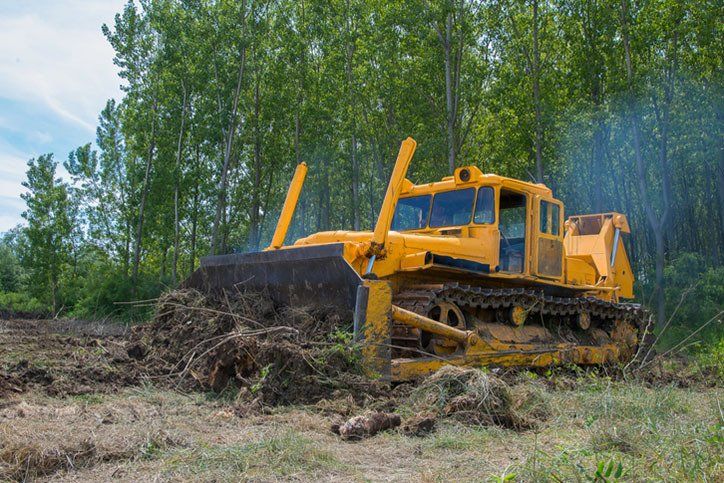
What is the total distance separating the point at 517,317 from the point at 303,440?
517 centimetres

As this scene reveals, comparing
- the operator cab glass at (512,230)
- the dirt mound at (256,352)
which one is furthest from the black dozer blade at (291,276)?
the operator cab glass at (512,230)

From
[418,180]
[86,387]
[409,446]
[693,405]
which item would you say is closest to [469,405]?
[409,446]

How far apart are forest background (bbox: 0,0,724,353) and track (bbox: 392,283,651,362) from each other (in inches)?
272

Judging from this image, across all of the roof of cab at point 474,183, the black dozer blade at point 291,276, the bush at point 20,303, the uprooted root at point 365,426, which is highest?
the roof of cab at point 474,183

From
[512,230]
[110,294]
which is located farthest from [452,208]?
[110,294]

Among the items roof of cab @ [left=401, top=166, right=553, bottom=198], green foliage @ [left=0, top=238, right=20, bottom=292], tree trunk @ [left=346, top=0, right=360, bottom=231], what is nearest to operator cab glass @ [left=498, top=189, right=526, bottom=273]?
roof of cab @ [left=401, top=166, right=553, bottom=198]

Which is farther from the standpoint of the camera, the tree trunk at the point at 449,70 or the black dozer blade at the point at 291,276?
the tree trunk at the point at 449,70

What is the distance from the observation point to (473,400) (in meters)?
5.88

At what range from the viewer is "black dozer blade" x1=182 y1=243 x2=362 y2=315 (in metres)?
7.61

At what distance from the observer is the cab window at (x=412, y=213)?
989cm

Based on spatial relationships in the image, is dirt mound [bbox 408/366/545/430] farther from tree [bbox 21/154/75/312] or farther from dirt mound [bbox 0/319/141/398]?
tree [bbox 21/154/75/312]

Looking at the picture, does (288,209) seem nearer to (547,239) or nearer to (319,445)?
(547,239)

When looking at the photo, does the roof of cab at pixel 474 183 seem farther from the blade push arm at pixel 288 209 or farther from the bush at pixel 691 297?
the bush at pixel 691 297

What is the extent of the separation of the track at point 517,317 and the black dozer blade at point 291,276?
2.96ft
